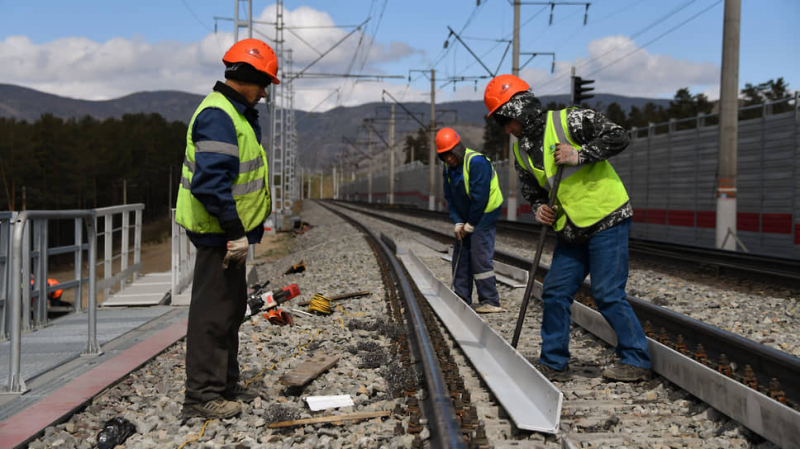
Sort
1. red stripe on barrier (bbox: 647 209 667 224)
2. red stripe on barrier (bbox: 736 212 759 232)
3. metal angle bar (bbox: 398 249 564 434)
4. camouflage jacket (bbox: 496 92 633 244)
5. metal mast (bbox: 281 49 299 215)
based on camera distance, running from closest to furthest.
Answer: metal angle bar (bbox: 398 249 564 434) < camouflage jacket (bbox: 496 92 633 244) < red stripe on barrier (bbox: 736 212 759 232) < red stripe on barrier (bbox: 647 209 667 224) < metal mast (bbox: 281 49 299 215)

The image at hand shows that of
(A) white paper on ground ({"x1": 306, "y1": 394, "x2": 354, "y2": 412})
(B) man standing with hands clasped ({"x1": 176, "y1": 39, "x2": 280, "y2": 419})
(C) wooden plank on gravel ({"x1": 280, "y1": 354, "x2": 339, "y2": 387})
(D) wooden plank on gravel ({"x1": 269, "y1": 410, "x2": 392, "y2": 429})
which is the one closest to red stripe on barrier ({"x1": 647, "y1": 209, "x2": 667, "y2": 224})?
(C) wooden plank on gravel ({"x1": 280, "y1": 354, "x2": 339, "y2": 387})

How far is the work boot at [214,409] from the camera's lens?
3.55 m

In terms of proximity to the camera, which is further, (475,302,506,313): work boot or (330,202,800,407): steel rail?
(475,302,506,313): work boot

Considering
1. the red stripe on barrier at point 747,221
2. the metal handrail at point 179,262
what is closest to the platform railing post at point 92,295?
the metal handrail at point 179,262

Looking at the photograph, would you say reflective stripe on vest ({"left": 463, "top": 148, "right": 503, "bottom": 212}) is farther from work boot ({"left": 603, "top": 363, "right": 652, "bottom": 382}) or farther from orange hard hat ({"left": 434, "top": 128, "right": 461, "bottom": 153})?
work boot ({"left": 603, "top": 363, "right": 652, "bottom": 382})

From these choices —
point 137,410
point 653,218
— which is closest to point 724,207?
point 653,218

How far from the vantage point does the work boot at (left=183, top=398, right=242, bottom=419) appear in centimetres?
355

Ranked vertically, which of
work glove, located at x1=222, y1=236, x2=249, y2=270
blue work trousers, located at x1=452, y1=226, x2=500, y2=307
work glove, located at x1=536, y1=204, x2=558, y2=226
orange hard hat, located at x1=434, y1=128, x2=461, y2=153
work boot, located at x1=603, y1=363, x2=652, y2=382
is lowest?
work boot, located at x1=603, y1=363, x2=652, y2=382

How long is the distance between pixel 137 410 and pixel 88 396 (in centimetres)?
33

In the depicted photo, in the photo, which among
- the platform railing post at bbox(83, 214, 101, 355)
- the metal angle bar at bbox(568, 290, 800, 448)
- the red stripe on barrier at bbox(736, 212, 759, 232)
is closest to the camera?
the metal angle bar at bbox(568, 290, 800, 448)

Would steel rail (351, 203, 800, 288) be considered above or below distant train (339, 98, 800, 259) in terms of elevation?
below

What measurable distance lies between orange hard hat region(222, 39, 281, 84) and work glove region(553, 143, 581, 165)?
1.72m

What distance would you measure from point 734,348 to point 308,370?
114 inches

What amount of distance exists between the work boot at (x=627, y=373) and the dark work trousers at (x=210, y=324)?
2376 mm
